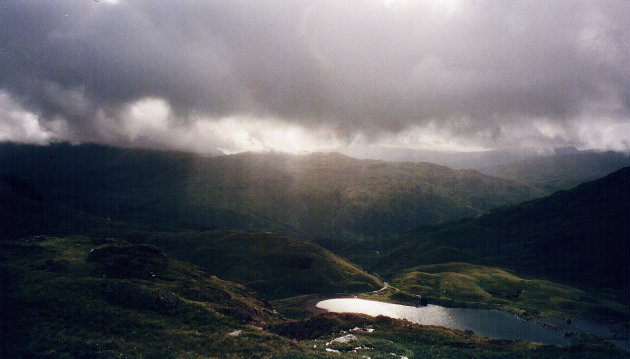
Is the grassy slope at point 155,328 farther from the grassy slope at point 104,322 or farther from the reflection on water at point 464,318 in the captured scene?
the reflection on water at point 464,318

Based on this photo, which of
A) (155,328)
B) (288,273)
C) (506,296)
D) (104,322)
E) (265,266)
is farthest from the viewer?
(265,266)

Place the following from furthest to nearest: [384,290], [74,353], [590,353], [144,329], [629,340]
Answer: [384,290] → [629,340] → [590,353] → [144,329] → [74,353]

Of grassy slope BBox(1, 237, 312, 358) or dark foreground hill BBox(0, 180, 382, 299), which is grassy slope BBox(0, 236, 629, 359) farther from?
dark foreground hill BBox(0, 180, 382, 299)

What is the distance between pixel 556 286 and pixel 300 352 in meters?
193

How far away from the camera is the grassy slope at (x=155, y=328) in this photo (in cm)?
4475

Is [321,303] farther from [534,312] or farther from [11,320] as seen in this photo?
[11,320]

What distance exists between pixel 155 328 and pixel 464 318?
387 feet

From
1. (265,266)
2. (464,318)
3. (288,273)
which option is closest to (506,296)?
(464,318)

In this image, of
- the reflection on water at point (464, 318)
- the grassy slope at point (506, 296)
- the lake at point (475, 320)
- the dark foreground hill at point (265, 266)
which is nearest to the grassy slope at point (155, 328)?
the reflection on water at point (464, 318)

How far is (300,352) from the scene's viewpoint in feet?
155

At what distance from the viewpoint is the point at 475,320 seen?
429 ft

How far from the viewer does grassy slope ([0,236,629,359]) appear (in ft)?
147

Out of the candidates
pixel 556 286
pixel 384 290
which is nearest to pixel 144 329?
pixel 384 290

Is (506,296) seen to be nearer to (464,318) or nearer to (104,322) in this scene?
(464,318)
